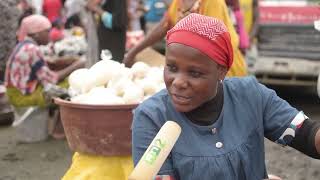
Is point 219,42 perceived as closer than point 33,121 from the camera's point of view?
Yes

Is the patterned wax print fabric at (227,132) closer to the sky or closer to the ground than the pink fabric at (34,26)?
closer to the sky

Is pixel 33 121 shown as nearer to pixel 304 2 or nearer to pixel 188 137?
pixel 304 2

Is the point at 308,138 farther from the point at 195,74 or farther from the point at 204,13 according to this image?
the point at 204,13

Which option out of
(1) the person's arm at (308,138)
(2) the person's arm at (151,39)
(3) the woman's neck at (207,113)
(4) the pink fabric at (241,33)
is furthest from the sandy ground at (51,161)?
(3) the woman's neck at (207,113)

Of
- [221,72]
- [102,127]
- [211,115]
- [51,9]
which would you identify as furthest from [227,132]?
[51,9]

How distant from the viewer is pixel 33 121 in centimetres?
721

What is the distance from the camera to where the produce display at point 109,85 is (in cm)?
402

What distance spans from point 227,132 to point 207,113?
0.10 metres

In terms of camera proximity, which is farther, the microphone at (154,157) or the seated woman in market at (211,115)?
the seated woman in market at (211,115)

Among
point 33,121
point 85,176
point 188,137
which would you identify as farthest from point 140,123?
point 33,121

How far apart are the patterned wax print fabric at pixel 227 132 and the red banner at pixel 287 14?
6.29 meters

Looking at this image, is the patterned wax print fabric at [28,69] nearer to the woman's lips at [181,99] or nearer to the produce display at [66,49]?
the produce display at [66,49]

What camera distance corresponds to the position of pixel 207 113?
2309 millimetres

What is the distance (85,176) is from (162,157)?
210 cm
